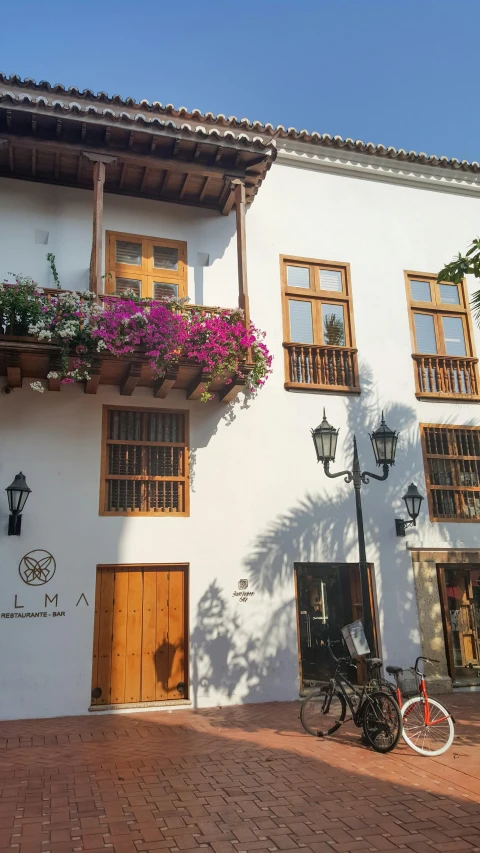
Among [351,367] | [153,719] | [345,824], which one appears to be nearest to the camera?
[345,824]

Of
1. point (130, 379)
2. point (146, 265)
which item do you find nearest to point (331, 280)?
point (146, 265)

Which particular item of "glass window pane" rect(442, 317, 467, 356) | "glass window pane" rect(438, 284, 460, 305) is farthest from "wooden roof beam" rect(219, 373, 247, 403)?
"glass window pane" rect(438, 284, 460, 305)

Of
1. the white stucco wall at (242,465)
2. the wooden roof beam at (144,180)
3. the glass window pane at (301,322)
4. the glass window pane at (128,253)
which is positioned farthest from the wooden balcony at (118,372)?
the wooden roof beam at (144,180)

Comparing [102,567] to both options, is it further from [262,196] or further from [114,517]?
[262,196]

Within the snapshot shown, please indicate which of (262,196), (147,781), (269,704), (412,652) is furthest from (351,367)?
(147,781)

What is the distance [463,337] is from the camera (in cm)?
1263

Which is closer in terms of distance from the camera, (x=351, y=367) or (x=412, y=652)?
(x=412, y=652)

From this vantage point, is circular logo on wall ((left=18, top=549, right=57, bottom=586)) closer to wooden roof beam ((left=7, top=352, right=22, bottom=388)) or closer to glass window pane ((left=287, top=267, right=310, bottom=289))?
wooden roof beam ((left=7, top=352, right=22, bottom=388))

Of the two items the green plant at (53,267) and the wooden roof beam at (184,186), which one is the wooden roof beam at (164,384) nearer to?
the green plant at (53,267)

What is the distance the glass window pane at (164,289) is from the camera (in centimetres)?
1091

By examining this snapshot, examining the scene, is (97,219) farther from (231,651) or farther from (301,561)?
(231,651)

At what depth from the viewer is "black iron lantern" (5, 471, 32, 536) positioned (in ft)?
29.4

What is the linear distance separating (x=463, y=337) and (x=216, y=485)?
611 cm

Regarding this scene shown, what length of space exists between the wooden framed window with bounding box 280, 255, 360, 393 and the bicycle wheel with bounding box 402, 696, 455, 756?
→ 5.71 meters
